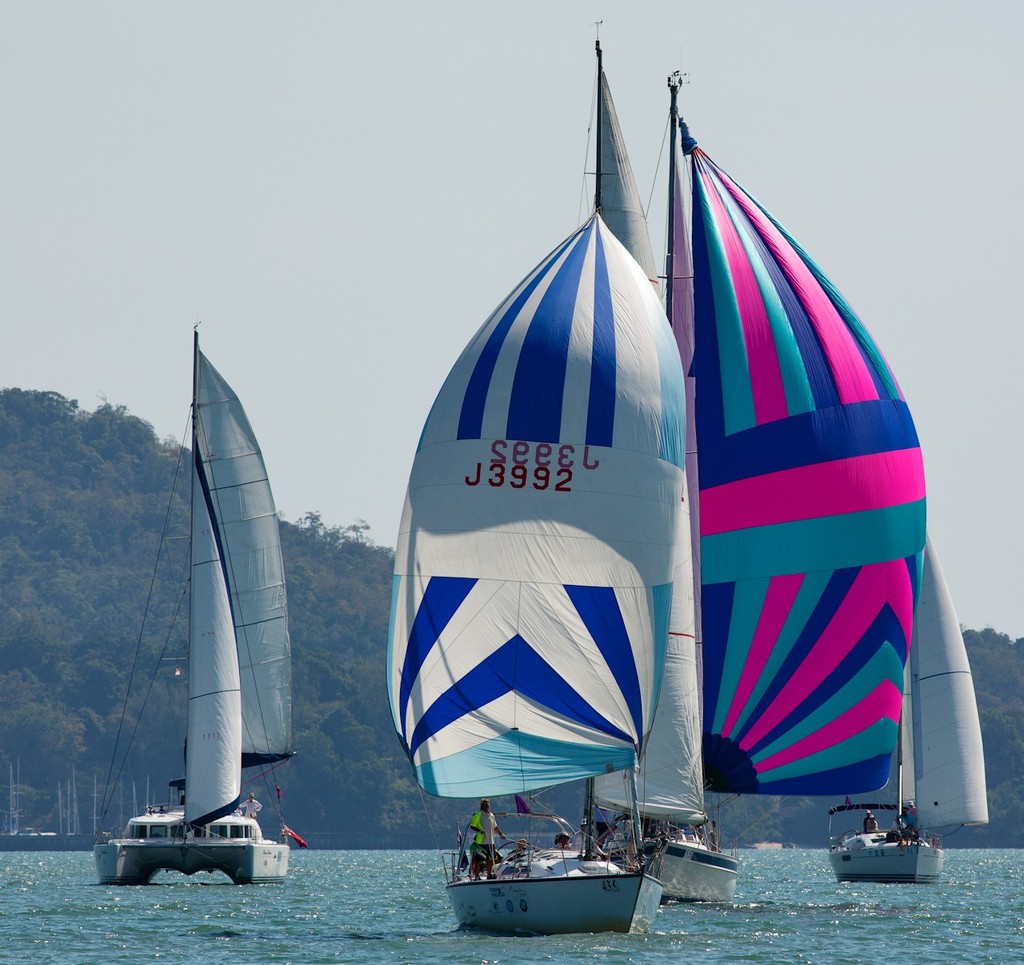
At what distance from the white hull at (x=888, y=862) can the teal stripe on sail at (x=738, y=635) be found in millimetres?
13159

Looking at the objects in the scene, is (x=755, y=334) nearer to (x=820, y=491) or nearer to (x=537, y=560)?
(x=820, y=491)

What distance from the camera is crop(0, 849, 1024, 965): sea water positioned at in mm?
21234

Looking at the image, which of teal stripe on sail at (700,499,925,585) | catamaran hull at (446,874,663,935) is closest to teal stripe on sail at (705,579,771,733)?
teal stripe on sail at (700,499,925,585)

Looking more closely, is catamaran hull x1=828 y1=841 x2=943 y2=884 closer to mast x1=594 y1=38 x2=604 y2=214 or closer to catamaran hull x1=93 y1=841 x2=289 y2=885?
catamaran hull x1=93 y1=841 x2=289 y2=885

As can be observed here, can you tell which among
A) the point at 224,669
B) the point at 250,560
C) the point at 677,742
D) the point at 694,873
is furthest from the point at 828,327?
the point at 250,560

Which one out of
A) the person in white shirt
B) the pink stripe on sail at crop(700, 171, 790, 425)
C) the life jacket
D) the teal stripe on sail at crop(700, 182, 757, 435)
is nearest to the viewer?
the life jacket

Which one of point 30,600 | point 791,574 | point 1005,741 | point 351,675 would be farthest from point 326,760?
point 791,574

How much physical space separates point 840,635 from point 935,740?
1514cm

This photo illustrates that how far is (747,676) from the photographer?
992 inches

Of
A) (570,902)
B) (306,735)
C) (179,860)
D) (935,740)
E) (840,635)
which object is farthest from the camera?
(306,735)

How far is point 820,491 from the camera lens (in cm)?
2491

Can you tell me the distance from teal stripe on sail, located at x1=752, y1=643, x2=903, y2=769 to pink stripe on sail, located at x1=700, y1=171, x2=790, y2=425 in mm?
3029

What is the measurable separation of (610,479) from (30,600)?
509 feet

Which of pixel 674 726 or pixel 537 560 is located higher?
pixel 537 560
